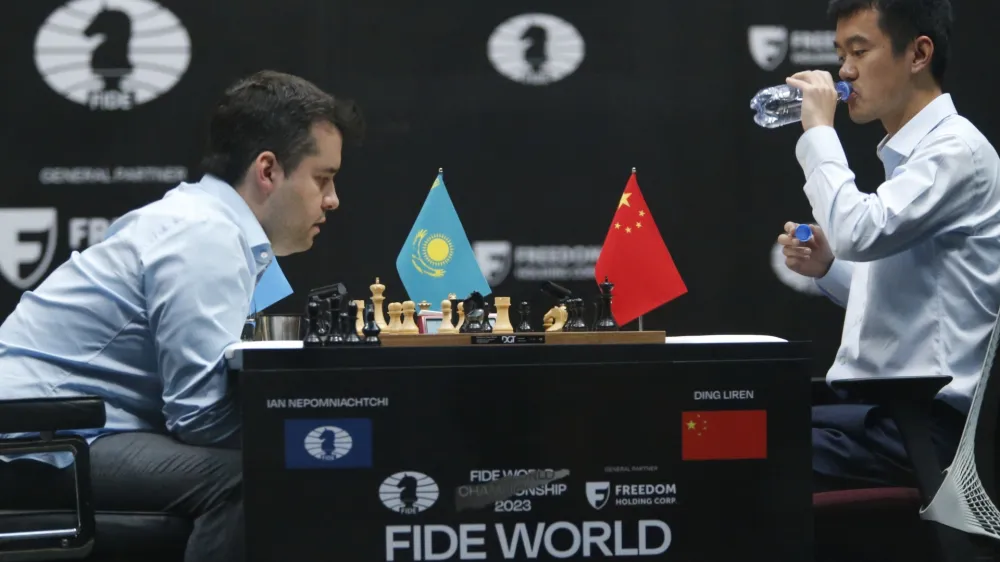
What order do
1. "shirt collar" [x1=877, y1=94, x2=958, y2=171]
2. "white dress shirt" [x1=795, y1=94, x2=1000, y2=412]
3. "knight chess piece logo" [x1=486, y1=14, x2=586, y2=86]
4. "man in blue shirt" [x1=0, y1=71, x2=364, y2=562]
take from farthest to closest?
"knight chess piece logo" [x1=486, y1=14, x2=586, y2=86], "shirt collar" [x1=877, y1=94, x2=958, y2=171], "white dress shirt" [x1=795, y1=94, x2=1000, y2=412], "man in blue shirt" [x1=0, y1=71, x2=364, y2=562]

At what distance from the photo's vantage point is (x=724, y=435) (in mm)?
1942

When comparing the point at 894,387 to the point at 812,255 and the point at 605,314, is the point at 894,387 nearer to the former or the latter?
the point at 605,314

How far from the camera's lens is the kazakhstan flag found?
107 inches

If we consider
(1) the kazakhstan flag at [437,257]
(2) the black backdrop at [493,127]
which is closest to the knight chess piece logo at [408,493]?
(1) the kazakhstan flag at [437,257]

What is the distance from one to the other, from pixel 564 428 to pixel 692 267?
8.23 ft

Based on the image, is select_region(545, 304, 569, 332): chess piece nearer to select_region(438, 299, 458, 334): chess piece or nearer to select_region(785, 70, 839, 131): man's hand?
select_region(438, 299, 458, 334): chess piece

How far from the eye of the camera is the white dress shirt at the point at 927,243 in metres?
2.36

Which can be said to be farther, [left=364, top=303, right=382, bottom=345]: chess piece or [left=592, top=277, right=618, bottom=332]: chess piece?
[left=592, top=277, right=618, bottom=332]: chess piece

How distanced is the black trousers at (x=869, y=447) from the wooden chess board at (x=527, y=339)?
0.62 m

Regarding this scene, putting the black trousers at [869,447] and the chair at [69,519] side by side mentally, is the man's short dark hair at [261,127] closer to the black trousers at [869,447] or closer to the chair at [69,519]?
the chair at [69,519]

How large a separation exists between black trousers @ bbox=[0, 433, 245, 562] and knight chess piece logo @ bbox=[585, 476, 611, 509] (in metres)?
0.66

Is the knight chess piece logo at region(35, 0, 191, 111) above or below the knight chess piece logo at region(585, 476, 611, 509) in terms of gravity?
above

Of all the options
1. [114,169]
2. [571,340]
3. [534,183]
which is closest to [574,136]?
[534,183]

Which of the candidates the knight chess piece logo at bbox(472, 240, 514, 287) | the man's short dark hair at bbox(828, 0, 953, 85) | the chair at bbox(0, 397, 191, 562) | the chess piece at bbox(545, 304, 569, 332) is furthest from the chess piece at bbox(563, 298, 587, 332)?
the knight chess piece logo at bbox(472, 240, 514, 287)
